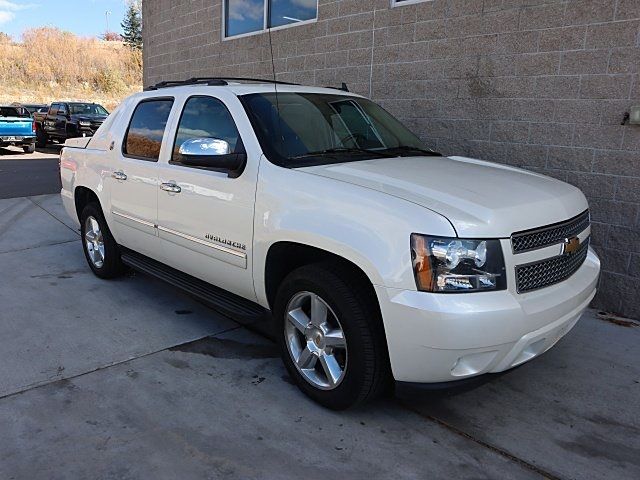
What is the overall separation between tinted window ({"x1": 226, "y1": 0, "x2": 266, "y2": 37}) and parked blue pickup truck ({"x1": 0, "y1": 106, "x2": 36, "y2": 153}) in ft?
42.1

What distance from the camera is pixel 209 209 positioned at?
3758mm

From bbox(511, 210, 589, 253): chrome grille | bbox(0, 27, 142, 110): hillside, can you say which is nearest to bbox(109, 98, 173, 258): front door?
bbox(511, 210, 589, 253): chrome grille

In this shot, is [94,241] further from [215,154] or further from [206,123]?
[215,154]

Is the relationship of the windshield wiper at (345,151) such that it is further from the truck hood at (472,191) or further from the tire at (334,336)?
the tire at (334,336)

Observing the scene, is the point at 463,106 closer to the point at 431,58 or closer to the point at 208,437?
the point at 431,58

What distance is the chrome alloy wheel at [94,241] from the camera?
217 inches

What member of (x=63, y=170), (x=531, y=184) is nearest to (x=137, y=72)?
(x=63, y=170)

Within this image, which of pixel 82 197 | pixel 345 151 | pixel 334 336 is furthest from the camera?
pixel 82 197

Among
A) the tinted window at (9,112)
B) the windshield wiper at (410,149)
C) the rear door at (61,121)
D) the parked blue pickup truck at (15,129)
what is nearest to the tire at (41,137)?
the rear door at (61,121)

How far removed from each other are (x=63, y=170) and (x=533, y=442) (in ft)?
17.4

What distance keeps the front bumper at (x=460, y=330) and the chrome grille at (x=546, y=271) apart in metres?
0.05

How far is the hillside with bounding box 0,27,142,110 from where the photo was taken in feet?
161

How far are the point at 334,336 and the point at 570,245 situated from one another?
1.43 metres

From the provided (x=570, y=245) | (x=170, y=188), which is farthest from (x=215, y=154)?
(x=570, y=245)
